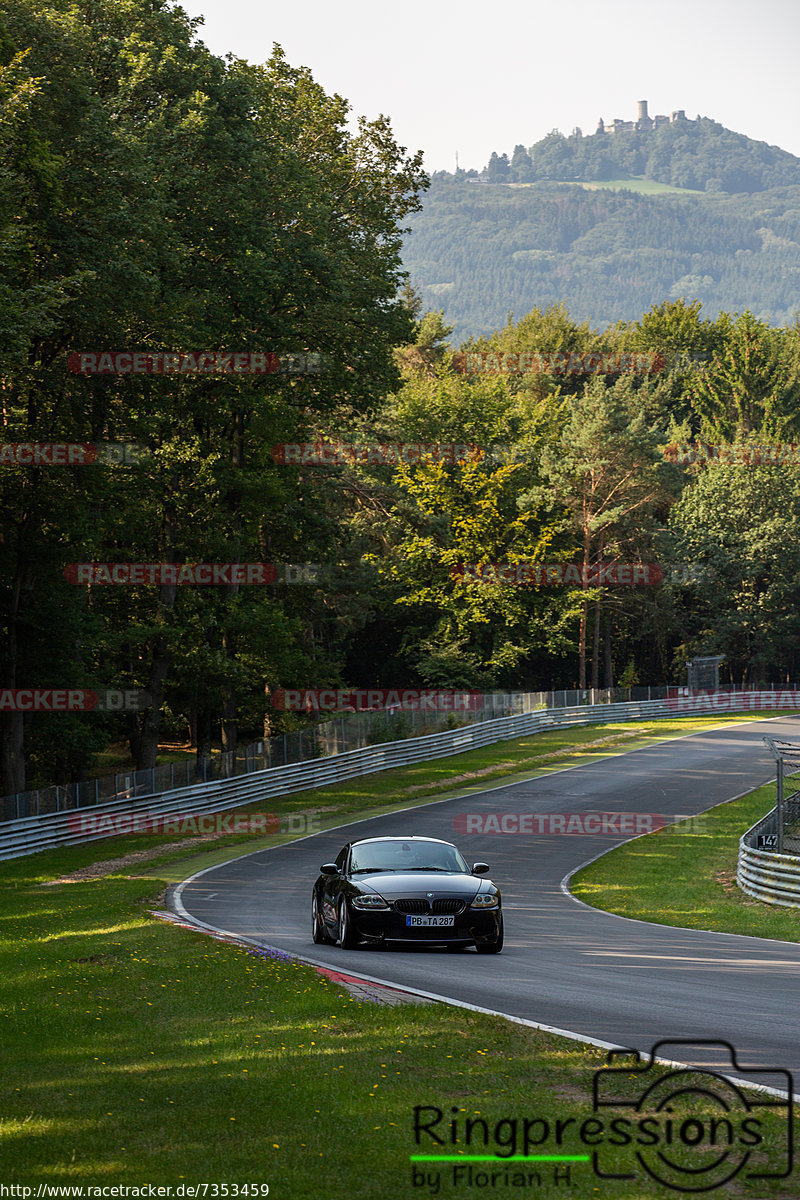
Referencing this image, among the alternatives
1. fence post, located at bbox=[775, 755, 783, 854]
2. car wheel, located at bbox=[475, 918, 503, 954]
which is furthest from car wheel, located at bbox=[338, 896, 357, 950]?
fence post, located at bbox=[775, 755, 783, 854]

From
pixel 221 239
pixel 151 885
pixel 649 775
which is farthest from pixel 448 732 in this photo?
pixel 151 885

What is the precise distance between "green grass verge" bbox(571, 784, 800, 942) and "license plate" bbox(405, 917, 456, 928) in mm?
6309

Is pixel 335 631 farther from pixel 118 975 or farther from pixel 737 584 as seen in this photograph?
pixel 118 975

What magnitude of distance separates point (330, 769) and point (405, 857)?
2762 centimetres

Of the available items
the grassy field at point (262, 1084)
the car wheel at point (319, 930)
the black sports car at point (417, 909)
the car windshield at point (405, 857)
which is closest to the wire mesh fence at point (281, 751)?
the car wheel at point (319, 930)

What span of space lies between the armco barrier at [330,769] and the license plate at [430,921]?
61.3ft

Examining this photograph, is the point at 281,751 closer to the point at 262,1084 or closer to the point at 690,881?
the point at 690,881

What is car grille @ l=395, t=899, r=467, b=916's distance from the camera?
14164mm

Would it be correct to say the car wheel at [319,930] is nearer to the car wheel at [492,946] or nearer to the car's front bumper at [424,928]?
the car's front bumper at [424,928]

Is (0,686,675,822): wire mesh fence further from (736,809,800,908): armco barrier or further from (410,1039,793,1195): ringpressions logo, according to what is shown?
(410,1039,793,1195): ringpressions logo

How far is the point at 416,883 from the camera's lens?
14.4 meters

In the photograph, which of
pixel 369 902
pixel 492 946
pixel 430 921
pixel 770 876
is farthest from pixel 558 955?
pixel 770 876

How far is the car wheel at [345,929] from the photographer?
14406mm

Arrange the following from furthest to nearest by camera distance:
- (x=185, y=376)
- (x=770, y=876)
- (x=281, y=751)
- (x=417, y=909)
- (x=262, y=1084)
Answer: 1. (x=281, y=751)
2. (x=185, y=376)
3. (x=770, y=876)
4. (x=417, y=909)
5. (x=262, y=1084)
